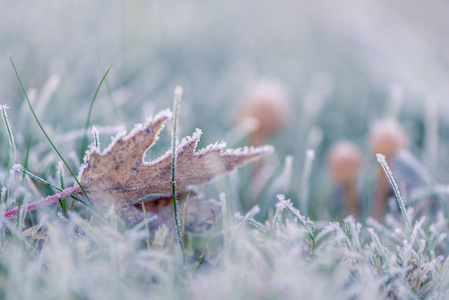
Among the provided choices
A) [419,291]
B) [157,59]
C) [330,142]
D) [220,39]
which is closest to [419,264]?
[419,291]

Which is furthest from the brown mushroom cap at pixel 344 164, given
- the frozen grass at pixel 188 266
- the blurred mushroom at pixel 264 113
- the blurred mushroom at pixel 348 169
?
the frozen grass at pixel 188 266

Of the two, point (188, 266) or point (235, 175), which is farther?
point (235, 175)

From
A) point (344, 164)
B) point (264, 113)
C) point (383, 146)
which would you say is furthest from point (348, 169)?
point (264, 113)

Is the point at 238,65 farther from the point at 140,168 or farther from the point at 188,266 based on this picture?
the point at 188,266

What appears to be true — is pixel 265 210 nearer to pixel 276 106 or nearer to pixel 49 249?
pixel 276 106

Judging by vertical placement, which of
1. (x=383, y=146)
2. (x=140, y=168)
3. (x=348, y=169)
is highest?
(x=140, y=168)
